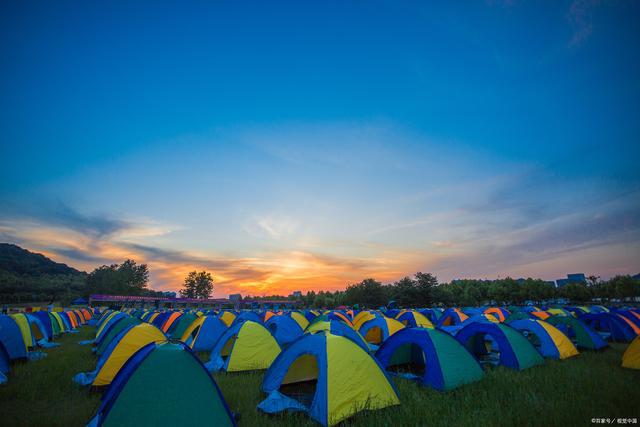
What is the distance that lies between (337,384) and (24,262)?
18270 cm

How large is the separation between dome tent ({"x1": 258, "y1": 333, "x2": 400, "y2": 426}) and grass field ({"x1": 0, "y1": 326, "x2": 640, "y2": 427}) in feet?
0.60

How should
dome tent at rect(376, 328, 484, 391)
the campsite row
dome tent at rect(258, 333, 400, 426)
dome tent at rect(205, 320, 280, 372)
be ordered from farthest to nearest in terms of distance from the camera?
1. dome tent at rect(205, 320, 280, 372)
2. dome tent at rect(376, 328, 484, 391)
3. dome tent at rect(258, 333, 400, 426)
4. the campsite row

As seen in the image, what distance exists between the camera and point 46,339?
14641 millimetres

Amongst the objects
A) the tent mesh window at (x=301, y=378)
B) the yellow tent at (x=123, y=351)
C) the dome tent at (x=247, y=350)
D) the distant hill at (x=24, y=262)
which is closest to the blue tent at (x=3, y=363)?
the yellow tent at (x=123, y=351)

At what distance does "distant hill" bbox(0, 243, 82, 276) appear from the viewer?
393ft

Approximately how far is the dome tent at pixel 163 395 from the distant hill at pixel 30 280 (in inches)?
3686

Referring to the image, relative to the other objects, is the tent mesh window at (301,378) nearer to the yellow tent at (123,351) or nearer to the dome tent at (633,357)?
the yellow tent at (123,351)

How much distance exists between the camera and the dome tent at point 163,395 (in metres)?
4.16

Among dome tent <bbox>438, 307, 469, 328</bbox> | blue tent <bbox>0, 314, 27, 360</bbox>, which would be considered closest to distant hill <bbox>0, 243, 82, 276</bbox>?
blue tent <bbox>0, 314, 27, 360</bbox>

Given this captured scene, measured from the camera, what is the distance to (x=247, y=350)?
914 cm

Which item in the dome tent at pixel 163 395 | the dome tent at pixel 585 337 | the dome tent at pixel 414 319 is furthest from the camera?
the dome tent at pixel 414 319

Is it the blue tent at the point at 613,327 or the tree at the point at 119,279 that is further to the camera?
the tree at the point at 119,279

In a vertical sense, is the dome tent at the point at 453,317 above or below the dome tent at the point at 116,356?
below

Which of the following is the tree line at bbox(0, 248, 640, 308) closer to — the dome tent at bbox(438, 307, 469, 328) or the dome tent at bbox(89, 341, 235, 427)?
the dome tent at bbox(438, 307, 469, 328)
